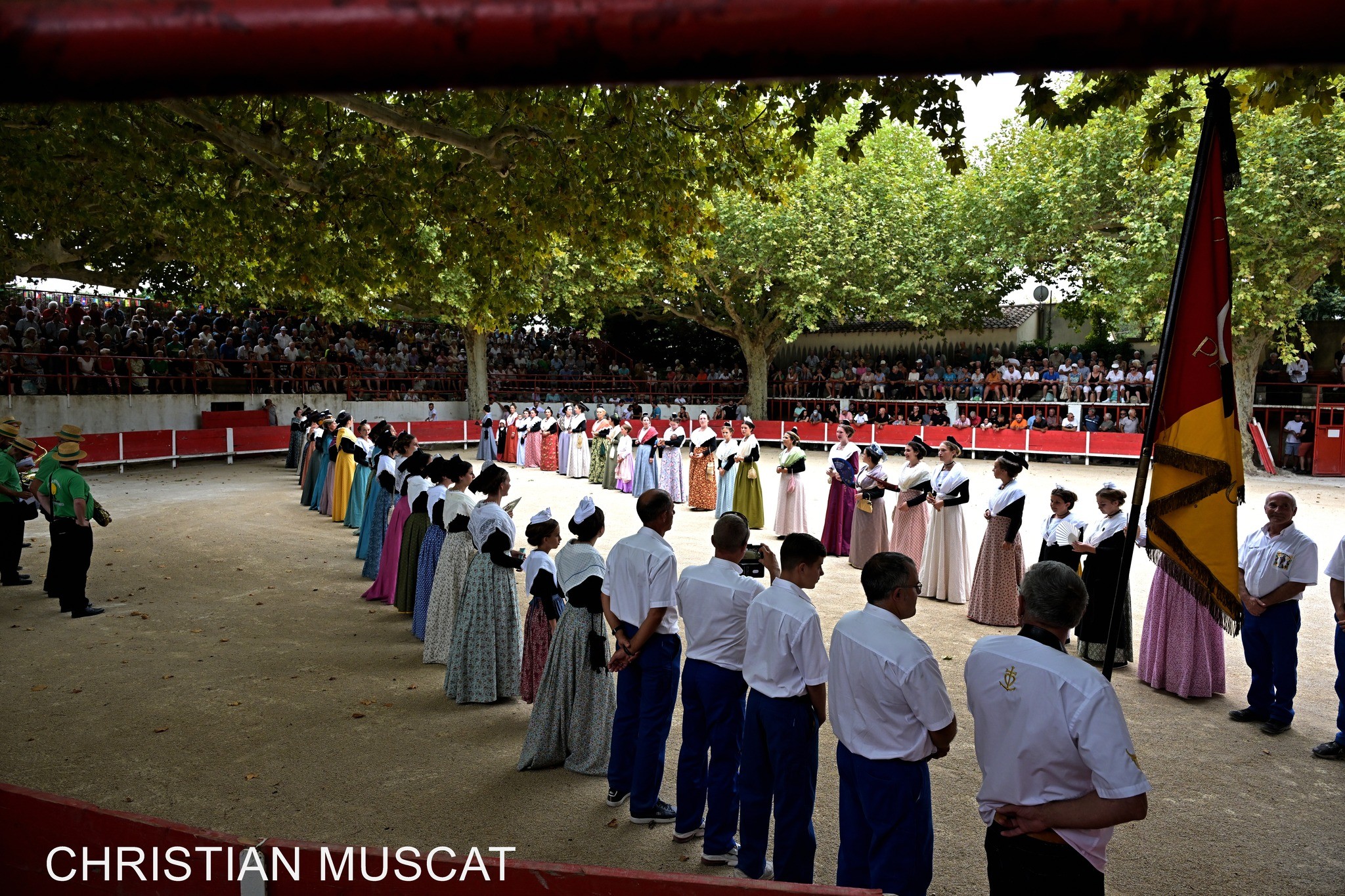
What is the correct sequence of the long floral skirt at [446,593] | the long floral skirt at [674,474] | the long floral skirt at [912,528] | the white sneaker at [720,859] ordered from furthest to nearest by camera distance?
the long floral skirt at [674,474]
the long floral skirt at [912,528]
the long floral skirt at [446,593]
the white sneaker at [720,859]

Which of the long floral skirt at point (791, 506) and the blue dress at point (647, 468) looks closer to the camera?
the long floral skirt at point (791, 506)

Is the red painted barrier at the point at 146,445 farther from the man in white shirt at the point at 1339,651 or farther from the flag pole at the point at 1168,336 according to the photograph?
the man in white shirt at the point at 1339,651

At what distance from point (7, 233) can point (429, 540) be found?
1138 centimetres

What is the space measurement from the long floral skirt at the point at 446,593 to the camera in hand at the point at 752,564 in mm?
3298

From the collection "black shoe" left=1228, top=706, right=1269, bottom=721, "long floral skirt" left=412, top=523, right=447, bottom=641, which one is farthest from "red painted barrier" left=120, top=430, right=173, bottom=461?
"black shoe" left=1228, top=706, right=1269, bottom=721

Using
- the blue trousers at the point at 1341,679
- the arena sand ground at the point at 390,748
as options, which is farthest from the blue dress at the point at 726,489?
the blue trousers at the point at 1341,679

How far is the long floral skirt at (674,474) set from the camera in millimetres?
18594

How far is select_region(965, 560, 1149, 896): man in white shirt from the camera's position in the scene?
2.96 meters

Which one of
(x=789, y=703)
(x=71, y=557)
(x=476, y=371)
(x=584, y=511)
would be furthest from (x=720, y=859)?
(x=476, y=371)

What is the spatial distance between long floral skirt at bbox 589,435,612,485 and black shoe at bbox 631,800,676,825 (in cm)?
1554

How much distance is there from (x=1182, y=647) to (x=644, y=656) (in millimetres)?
4955

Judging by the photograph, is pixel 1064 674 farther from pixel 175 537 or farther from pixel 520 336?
pixel 520 336

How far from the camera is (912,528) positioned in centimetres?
1132

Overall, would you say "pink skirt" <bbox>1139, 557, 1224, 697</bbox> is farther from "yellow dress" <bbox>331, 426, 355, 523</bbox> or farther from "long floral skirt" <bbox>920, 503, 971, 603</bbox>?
"yellow dress" <bbox>331, 426, 355, 523</bbox>
